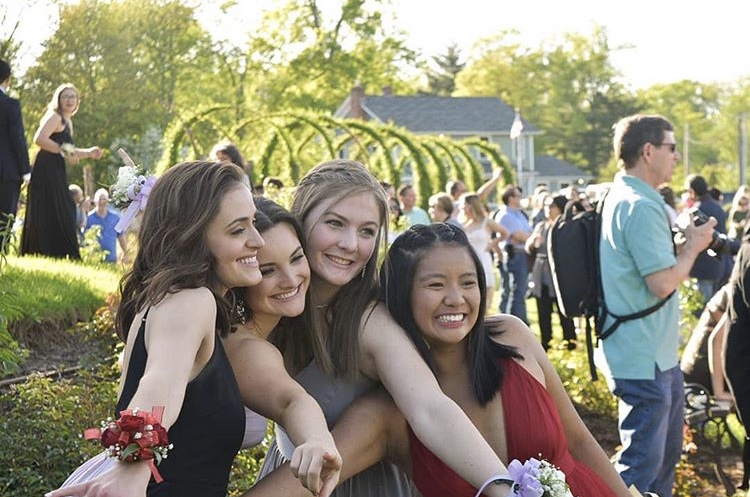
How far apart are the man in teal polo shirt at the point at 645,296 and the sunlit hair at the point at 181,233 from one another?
11.4 ft

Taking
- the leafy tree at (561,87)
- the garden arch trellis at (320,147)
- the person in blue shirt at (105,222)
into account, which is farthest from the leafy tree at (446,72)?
the person in blue shirt at (105,222)

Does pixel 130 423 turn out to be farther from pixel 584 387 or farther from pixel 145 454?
pixel 584 387

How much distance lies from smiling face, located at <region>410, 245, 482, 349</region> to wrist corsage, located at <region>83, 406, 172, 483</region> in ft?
4.26

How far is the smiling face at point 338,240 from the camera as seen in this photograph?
397 centimetres

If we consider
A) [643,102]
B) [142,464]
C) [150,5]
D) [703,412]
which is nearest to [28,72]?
[150,5]

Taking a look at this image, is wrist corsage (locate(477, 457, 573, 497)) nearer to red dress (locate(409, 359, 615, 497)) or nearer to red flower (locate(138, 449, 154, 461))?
red dress (locate(409, 359, 615, 497))

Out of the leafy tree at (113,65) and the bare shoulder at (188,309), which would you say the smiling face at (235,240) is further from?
the leafy tree at (113,65)

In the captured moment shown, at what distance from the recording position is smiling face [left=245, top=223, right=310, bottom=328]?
12.3 ft

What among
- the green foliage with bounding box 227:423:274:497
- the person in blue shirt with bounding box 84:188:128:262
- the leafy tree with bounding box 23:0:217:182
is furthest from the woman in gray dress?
the leafy tree with bounding box 23:0:217:182

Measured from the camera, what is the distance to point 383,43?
A: 2297 inches

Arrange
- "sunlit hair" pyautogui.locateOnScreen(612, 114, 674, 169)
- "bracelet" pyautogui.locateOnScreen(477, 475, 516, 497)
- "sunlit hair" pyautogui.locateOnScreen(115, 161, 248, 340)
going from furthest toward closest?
"sunlit hair" pyautogui.locateOnScreen(612, 114, 674, 169) < "bracelet" pyautogui.locateOnScreen(477, 475, 516, 497) < "sunlit hair" pyautogui.locateOnScreen(115, 161, 248, 340)

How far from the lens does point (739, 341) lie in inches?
231

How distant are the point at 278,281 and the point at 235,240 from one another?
0.33 m

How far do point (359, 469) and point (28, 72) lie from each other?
3350 centimetres
